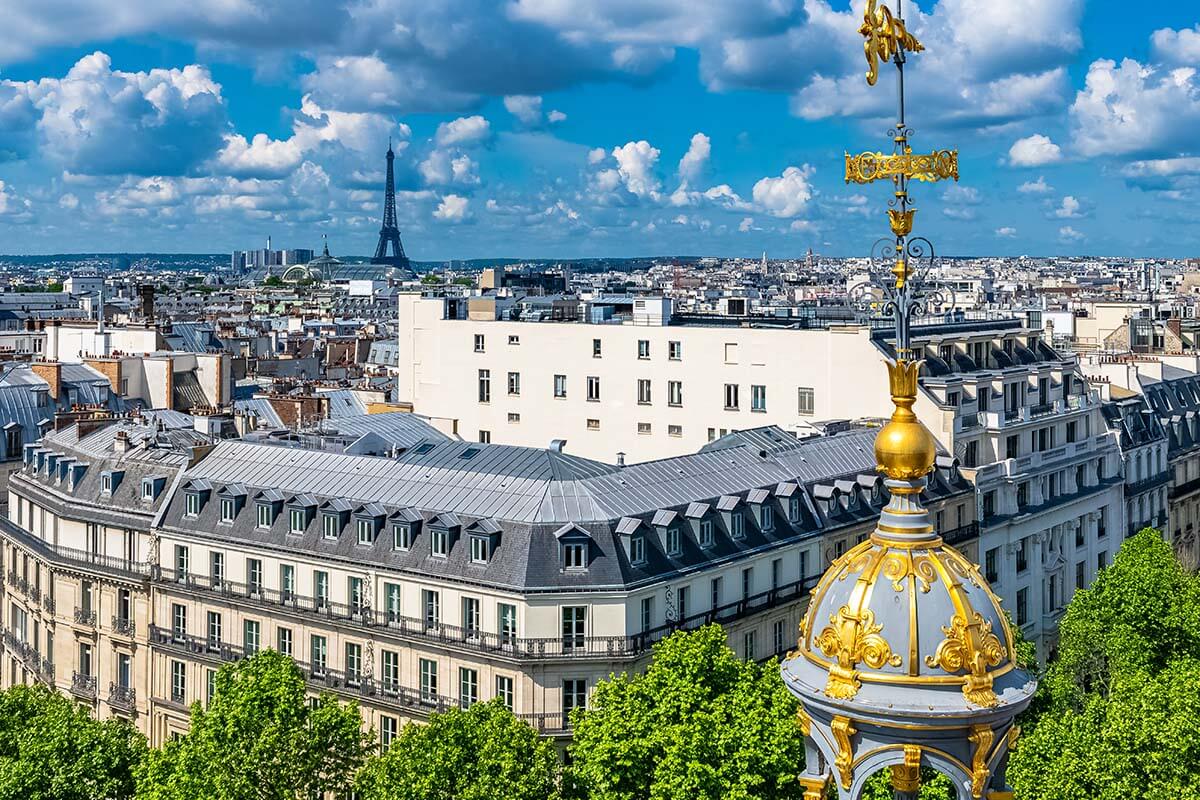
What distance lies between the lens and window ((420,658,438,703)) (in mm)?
55625

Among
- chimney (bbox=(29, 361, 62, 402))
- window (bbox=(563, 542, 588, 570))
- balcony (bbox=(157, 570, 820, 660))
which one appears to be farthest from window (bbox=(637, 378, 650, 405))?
chimney (bbox=(29, 361, 62, 402))

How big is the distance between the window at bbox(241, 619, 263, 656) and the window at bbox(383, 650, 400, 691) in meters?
6.90

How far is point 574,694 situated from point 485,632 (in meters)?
3.87

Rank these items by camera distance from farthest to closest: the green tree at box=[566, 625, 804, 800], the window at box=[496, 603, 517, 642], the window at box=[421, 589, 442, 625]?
the window at box=[421, 589, 442, 625] → the window at box=[496, 603, 517, 642] → the green tree at box=[566, 625, 804, 800]

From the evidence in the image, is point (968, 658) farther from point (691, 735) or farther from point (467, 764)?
point (467, 764)

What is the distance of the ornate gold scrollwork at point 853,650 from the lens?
17219mm

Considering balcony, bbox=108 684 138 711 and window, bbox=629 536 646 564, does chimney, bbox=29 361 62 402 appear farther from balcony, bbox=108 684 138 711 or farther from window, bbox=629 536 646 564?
window, bbox=629 536 646 564

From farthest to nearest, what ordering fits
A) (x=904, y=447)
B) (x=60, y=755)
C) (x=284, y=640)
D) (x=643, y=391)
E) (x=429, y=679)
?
(x=643, y=391) → (x=284, y=640) → (x=429, y=679) → (x=60, y=755) → (x=904, y=447)

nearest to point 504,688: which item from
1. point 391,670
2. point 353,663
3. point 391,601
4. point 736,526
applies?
point 391,670

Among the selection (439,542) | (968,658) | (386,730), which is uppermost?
(968,658)

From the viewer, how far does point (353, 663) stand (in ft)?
192

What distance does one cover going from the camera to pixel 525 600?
53.0m

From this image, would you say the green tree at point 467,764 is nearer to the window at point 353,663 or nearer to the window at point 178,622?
the window at point 353,663

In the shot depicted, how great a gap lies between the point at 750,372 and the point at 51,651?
3843 centimetres
